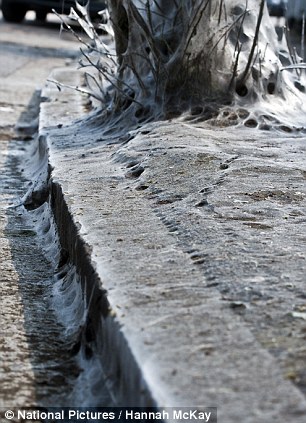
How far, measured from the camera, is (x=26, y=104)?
774 cm

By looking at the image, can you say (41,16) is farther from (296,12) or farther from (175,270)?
(175,270)

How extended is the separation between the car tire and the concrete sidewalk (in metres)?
12.8

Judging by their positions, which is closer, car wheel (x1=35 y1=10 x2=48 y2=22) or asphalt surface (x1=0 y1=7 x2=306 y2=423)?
asphalt surface (x1=0 y1=7 x2=306 y2=423)

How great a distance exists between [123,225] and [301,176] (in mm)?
896

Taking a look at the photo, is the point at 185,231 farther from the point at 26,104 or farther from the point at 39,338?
the point at 26,104

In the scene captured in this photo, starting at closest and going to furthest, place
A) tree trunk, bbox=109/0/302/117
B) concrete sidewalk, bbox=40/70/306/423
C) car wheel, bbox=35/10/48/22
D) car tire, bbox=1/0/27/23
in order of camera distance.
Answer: concrete sidewalk, bbox=40/70/306/423, tree trunk, bbox=109/0/302/117, car tire, bbox=1/0/27/23, car wheel, bbox=35/10/48/22

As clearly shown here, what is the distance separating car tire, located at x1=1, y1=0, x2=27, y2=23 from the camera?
17062 millimetres

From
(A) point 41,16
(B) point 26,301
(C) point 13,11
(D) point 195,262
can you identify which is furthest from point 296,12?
(D) point 195,262

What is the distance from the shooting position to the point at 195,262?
287 centimetres

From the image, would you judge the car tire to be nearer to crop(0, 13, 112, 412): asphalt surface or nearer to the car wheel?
the car wheel

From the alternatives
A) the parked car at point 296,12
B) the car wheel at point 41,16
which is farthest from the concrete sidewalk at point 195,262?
the parked car at point 296,12

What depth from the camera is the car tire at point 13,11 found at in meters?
17.1

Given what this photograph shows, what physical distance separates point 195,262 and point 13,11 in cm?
1508

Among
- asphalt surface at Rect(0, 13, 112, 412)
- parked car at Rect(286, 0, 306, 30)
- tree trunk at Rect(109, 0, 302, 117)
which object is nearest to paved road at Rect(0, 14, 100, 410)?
asphalt surface at Rect(0, 13, 112, 412)
